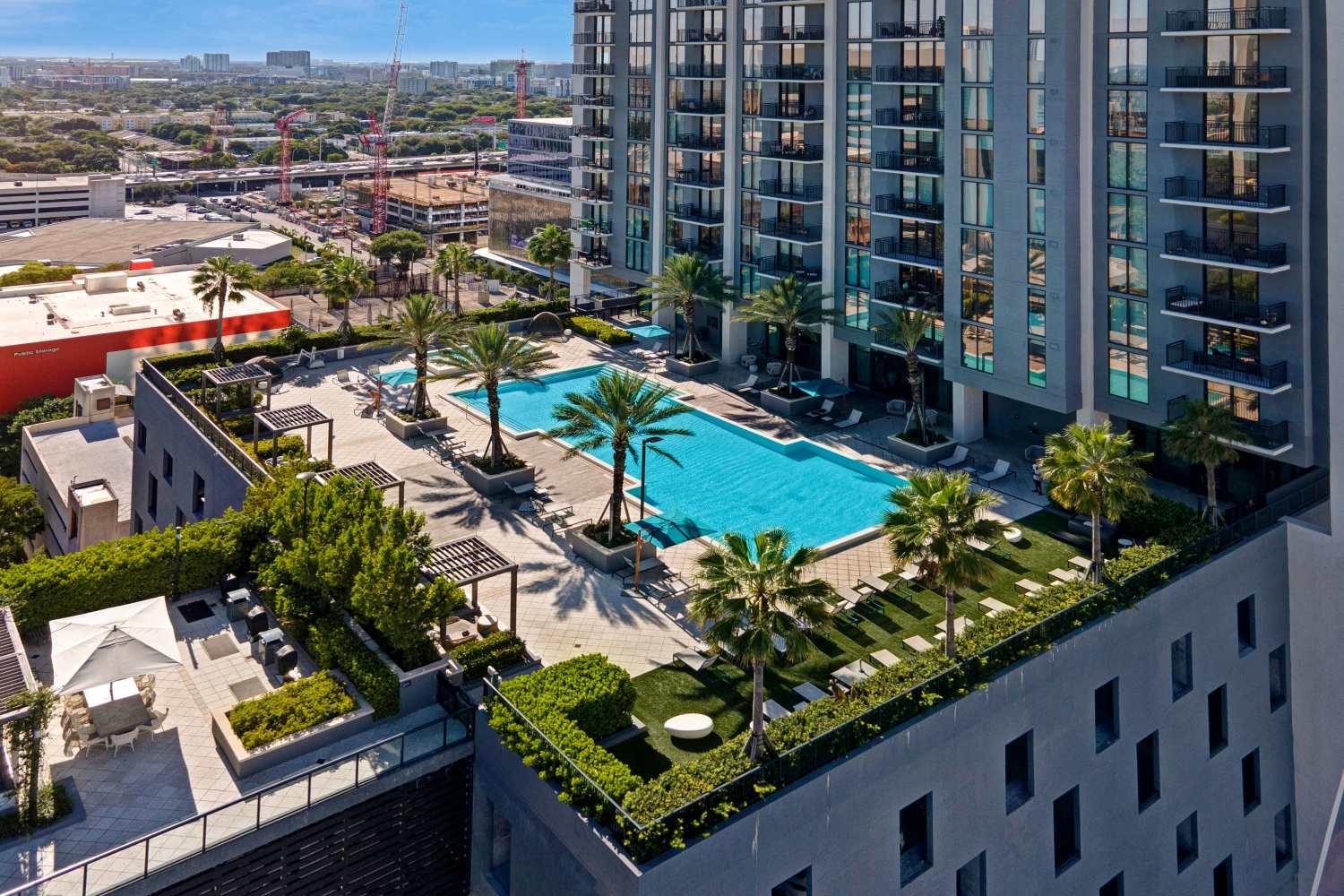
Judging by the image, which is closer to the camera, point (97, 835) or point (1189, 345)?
point (97, 835)

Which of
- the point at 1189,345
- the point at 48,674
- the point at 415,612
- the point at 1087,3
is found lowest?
the point at 48,674

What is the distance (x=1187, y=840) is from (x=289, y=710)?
24661mm

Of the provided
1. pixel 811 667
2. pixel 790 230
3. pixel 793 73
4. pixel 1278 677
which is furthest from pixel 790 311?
pixel 1278 677

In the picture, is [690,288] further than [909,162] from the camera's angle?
Yes

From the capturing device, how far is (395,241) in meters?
151

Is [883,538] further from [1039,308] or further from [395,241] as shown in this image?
[395,241]

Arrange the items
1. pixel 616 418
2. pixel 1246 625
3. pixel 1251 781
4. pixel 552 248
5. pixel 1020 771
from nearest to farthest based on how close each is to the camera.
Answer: pixel 1020 771 → pixel 1246 625 → pixel 1251 781 → pixel 616 418 → pixel 552 248

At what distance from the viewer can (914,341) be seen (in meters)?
42.8

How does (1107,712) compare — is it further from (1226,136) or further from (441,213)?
(441,213)

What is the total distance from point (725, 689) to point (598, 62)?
46.6 meters

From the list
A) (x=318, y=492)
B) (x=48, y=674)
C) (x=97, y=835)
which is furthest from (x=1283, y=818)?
(x=48, y=674)

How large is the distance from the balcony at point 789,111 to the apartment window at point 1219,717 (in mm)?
30663

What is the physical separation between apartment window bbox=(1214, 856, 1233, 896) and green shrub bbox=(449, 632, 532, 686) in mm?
21685

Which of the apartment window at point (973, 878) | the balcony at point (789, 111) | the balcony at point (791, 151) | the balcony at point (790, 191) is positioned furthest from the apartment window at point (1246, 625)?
the balcony at point (789, 111)
